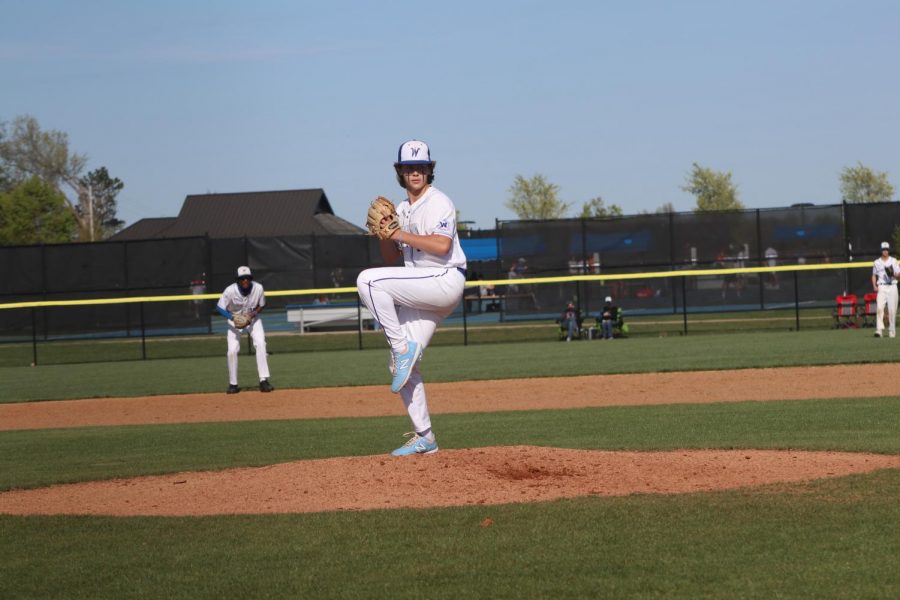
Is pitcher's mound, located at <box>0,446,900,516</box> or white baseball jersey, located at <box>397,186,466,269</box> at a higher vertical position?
white baseball jersey, located at <box>397,186,466,269</box>

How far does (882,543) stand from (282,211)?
68.5m

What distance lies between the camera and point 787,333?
2670 centimetres

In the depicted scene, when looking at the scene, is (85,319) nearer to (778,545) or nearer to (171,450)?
(171,450)

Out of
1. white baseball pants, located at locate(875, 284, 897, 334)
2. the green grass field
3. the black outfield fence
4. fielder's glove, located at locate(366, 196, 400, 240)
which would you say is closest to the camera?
the green grass field

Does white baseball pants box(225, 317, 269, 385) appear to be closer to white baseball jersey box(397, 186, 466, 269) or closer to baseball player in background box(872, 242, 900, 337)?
white baseball jersey box(397, 186, 466, 269)

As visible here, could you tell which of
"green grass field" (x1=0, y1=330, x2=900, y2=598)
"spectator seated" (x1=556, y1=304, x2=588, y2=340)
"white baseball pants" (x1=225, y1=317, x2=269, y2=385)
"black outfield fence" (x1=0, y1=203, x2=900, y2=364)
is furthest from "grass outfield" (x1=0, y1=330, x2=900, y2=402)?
"green grass field" (x1=0, y1=330, x2=900, y2=598)

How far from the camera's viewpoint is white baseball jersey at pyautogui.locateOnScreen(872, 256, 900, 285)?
74.1 feet

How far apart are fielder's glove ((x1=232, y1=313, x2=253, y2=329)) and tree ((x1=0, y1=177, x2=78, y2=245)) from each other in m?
38.2

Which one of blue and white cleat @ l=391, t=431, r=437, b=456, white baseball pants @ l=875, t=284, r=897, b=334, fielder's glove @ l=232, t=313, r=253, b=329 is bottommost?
blue and white cleat @ l=391, t=431, r=437, b=456

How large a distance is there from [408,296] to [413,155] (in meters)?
0.98

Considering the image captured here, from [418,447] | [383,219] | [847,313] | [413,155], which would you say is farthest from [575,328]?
[383,219]

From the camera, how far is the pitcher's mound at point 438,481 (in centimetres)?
709

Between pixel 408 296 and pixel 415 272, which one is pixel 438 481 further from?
pixel 415 272

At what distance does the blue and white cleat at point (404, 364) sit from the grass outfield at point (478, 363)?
1122cm
